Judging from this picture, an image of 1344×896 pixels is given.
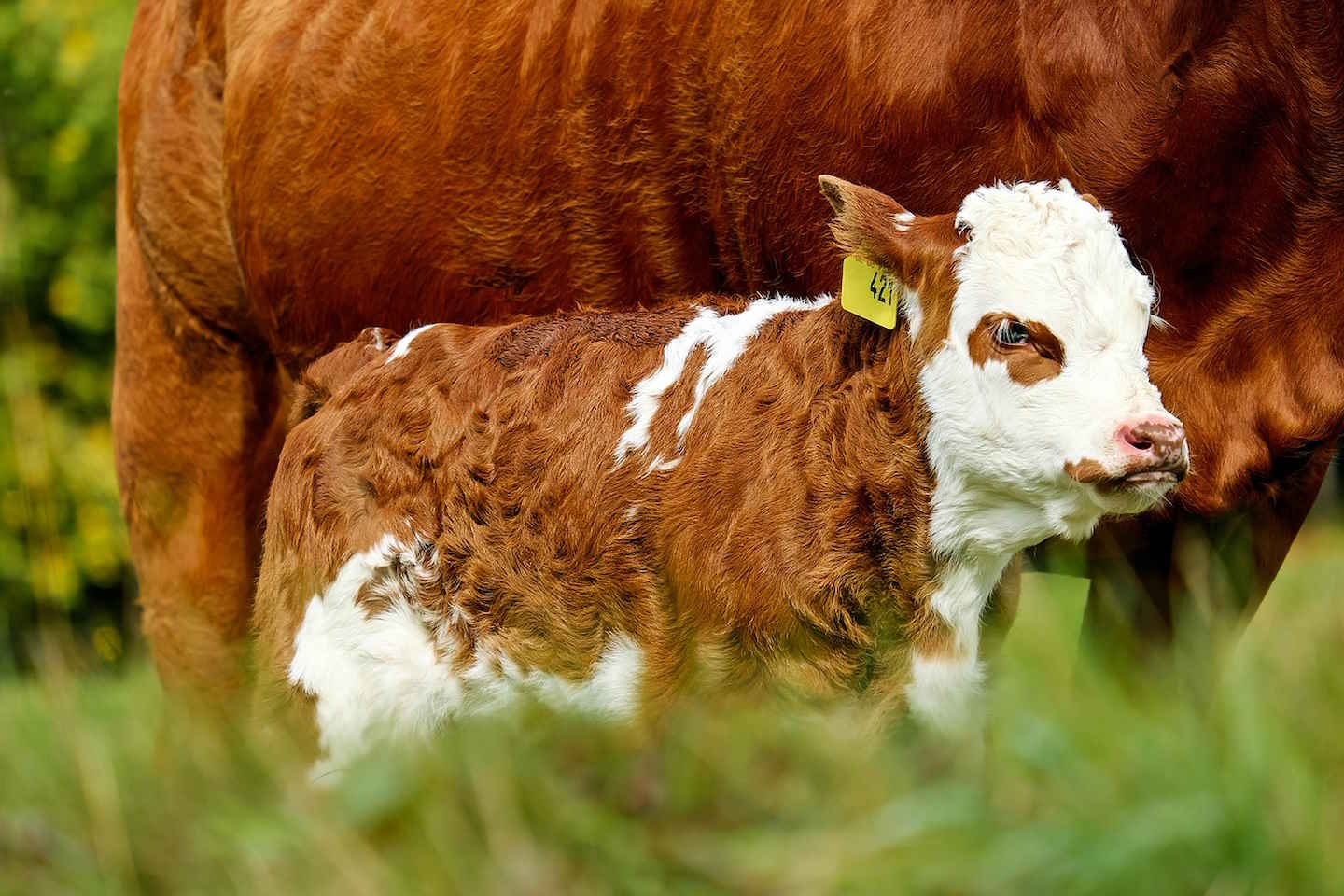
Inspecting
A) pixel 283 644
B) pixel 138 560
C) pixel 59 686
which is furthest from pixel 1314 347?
pixel 138 560

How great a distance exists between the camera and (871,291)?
2.95m

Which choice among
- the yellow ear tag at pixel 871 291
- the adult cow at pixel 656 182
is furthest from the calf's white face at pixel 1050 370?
the adult cow at pixel 656 182

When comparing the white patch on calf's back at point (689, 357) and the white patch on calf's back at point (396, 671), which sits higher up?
the white patch on calf's back at point (689, 357)

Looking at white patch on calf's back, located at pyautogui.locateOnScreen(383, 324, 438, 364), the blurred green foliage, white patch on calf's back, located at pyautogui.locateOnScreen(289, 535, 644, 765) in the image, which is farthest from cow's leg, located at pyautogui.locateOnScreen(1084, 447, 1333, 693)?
the blurred green foliage

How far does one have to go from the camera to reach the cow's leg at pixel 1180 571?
3.46 m

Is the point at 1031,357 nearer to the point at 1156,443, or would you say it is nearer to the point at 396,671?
the point at 1156,443

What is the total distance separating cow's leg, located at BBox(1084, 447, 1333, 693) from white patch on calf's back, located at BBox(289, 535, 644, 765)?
1.17 m

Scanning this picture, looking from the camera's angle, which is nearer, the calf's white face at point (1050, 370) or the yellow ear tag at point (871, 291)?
the calf's white face at point (1050, 370)

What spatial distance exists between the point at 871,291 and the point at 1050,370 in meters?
0.38

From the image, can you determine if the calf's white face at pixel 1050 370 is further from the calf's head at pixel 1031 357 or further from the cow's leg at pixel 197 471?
the cow's leg at pixel 197 471

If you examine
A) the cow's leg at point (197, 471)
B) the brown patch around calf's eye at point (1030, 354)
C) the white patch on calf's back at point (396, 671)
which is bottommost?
the cow's leg at point (197, 471)

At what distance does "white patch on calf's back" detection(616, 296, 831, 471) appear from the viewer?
10.3 feet

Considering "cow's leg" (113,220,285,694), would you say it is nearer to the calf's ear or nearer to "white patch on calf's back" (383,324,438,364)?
"white patch on calf's back" (383,324,438,364)

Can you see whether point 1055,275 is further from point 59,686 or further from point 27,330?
point 27,330
